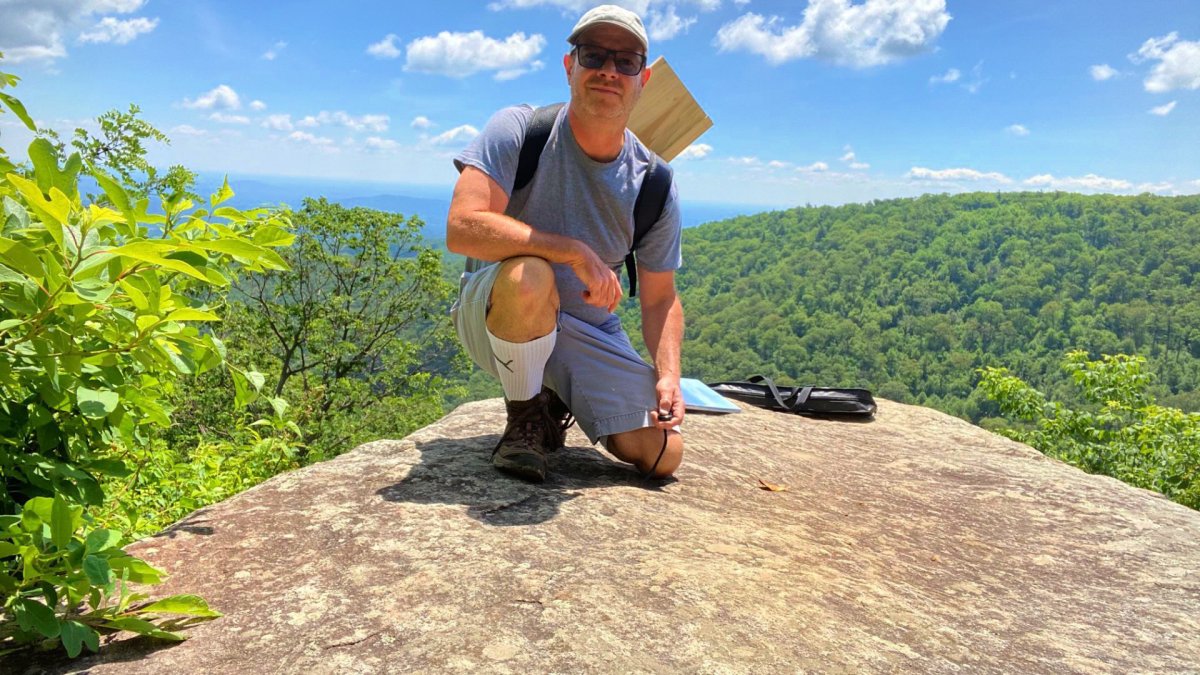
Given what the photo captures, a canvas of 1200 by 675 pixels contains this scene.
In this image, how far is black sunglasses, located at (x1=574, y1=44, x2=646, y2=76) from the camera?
3.10 m

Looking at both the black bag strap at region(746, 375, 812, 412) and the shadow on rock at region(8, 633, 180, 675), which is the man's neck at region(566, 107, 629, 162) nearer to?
the shadow on rock at region(8, 633, 180, 675)

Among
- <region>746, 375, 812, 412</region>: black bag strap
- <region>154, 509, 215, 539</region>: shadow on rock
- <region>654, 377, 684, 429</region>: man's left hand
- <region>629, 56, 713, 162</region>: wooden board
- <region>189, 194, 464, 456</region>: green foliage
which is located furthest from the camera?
<region>189, 194, 464, 456</region>: green foliage

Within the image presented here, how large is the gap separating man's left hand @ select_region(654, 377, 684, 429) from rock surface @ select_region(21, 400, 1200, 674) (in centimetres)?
30

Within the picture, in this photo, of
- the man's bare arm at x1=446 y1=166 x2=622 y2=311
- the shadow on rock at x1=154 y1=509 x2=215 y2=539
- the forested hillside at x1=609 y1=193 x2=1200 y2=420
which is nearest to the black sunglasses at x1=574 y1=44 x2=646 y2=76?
the man's bare arm at x1=446 y1=166 x2=622 y2=311

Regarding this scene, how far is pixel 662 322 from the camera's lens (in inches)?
142

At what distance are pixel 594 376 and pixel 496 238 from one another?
2.86ft

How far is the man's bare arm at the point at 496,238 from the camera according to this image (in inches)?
114

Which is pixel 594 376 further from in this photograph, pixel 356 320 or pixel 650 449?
pixel 356 320

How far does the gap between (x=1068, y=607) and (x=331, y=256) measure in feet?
68.9

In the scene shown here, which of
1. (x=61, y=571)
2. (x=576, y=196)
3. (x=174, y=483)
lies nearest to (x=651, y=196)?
(x=576, y=196)

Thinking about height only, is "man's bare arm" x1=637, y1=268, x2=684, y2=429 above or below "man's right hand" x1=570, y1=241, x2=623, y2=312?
below

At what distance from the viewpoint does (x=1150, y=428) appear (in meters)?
12.1

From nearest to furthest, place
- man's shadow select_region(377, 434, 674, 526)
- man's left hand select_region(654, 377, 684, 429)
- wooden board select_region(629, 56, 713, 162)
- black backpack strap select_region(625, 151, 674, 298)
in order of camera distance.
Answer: man's shadow select_region(377, 434, 674, 526)
man's left hand select_region(654, 377, 684, 429)
black backpack strap select_region(625, 151, 674, 298)
wooden board select_region(629, 56, 713, 162)

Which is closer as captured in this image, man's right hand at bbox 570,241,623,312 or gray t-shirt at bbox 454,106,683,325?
man's right hand at bbox 570,241,623,312
